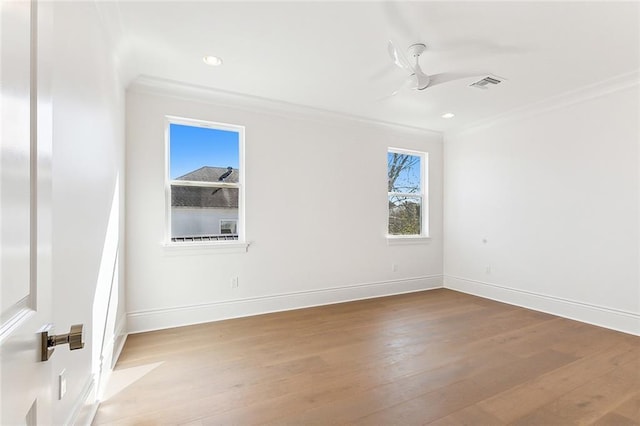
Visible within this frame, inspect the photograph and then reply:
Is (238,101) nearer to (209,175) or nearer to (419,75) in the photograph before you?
(209,175)

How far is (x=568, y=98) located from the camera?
3680 millimetres

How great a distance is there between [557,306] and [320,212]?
3.15 m

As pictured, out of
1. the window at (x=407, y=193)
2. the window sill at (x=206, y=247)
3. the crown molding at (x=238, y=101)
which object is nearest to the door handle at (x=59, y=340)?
the window sill at (x=206, y=247)

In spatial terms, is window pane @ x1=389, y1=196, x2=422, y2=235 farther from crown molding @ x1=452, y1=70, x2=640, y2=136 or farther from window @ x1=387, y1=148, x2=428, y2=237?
crown molding @ x1=452, y1=70, x2=640, y2=136

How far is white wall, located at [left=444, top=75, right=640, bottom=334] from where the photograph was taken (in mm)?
3328

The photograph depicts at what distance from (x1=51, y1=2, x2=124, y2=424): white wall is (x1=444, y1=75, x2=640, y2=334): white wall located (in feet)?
15.2

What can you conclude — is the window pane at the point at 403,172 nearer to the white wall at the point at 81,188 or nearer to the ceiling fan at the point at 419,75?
the ceiling fan at the point at 419,75

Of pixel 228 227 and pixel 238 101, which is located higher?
pixel 238 101

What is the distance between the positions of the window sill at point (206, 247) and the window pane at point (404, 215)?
2414 millimetres

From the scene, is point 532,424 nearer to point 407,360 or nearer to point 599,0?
point 407,360

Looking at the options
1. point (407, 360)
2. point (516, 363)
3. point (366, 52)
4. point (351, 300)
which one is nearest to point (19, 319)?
point (407, 360)

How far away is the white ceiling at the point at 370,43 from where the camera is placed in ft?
7.30

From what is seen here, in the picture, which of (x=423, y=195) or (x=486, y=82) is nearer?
(x=486, y=82)

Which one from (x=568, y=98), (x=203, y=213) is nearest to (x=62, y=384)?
(x=203, y=213)
